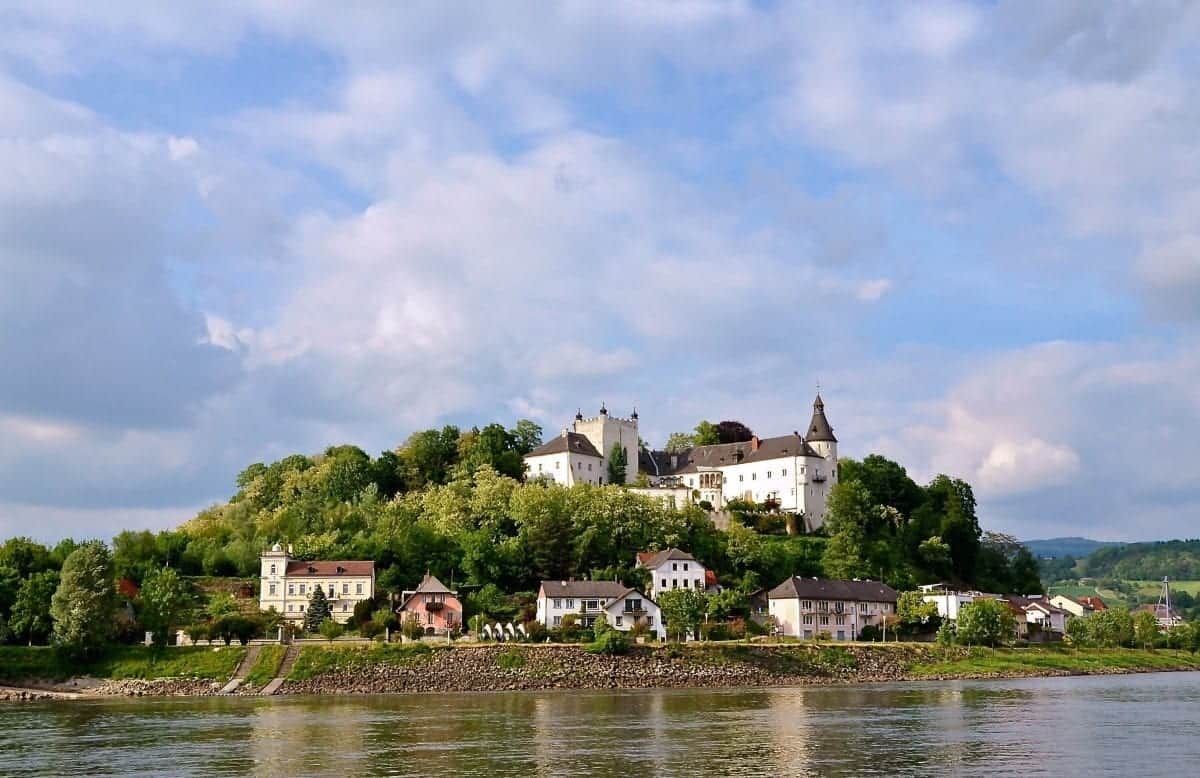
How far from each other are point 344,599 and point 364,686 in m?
18.1

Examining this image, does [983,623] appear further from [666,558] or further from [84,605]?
[84,605]

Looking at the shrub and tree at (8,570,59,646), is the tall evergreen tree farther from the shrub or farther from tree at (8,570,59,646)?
tree at (8,570,59,646)

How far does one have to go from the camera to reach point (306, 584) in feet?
295

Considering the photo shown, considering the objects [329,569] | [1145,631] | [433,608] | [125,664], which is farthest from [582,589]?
[1145,631]

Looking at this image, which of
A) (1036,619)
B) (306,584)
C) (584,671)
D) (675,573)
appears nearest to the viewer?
(584,671)

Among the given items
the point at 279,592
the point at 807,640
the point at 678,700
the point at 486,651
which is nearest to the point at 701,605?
the point at 807,640

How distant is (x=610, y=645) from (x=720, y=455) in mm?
46482

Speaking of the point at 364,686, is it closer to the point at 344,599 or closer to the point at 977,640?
the point at 344,599

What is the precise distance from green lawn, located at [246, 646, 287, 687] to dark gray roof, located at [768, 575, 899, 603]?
117 feet

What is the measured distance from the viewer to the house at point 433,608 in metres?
85.2

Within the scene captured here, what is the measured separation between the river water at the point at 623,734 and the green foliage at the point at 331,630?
1292cm

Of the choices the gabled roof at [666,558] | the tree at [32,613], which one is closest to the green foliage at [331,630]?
the tree at [32,613]

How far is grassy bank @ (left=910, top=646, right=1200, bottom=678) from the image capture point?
Answer: 83.3 meters

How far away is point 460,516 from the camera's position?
103500mm
